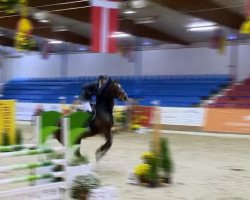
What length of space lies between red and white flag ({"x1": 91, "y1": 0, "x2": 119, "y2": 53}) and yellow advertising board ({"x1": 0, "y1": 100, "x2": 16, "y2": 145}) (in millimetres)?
2366

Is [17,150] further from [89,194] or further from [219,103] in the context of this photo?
[219,103]

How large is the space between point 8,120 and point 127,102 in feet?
36.1

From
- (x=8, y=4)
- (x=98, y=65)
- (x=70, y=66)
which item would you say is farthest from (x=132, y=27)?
(x=8, y=4)

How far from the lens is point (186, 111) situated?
15938mm

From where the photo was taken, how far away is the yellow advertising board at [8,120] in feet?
18.5

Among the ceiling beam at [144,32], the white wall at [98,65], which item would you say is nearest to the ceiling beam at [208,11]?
the ceiling beam at [144,32]

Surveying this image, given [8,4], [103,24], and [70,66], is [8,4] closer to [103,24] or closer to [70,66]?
[103,24]

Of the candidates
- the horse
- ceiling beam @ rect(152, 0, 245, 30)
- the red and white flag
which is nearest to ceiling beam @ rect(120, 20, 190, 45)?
ceiling beam @ rect(152, 0, 245, 30)

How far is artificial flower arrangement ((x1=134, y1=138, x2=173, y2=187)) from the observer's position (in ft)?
20.1

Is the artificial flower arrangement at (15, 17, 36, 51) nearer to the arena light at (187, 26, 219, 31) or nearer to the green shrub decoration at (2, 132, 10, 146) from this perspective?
the green shrub decoration at (2, 132, 10, 146)

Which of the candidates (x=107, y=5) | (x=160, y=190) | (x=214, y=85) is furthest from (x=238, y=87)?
(x=160, y=190)

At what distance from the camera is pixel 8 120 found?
5941mm

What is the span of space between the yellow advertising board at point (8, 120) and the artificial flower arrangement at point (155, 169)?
1.87m

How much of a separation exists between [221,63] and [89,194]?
17402mm
